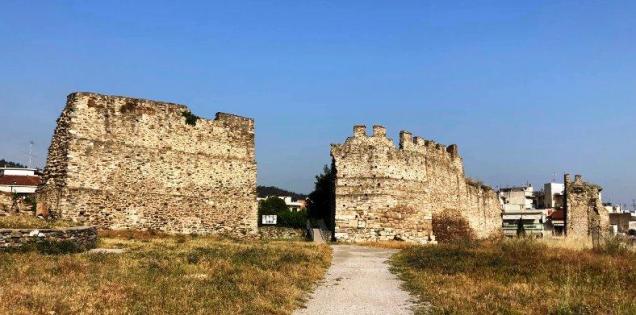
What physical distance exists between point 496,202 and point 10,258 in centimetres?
3866

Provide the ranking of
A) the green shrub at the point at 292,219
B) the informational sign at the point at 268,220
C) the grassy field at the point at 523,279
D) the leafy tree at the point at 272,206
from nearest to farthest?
the grassy field at the point at 523,279 → the informational sign at the point at 268,220 → the green shrub at the point at 292,219 → the leafy tree at the point at 272,206

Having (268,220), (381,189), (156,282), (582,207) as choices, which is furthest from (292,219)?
(156,282)

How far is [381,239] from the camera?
29328 millimetres

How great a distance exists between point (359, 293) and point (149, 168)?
1667 centimetres

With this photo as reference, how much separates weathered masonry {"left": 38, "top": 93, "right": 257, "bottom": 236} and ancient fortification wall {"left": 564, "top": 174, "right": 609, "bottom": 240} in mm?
22277

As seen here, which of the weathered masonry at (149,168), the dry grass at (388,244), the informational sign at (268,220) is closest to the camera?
the weathered masonry at (149,168)

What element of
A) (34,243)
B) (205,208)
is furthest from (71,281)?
(205,208)

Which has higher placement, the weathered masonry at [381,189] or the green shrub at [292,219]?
the weathered masonry at [381,189]

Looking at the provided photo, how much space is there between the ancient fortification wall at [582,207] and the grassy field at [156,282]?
27.5 meters

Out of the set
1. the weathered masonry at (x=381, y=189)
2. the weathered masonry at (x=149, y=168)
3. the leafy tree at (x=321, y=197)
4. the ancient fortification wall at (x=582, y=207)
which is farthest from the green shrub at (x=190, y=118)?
the ancient fortification wall at (x=582, y=207)

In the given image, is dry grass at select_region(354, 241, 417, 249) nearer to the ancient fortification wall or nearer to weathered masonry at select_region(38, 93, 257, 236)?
weathered masonry at select_region(38, 93, 257, 236)

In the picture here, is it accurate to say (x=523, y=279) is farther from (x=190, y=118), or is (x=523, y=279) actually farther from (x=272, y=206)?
(x=272, y=206)

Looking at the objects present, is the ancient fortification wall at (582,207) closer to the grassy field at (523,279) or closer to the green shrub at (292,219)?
the green shrub at (292,219)

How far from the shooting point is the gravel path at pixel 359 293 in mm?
9852
